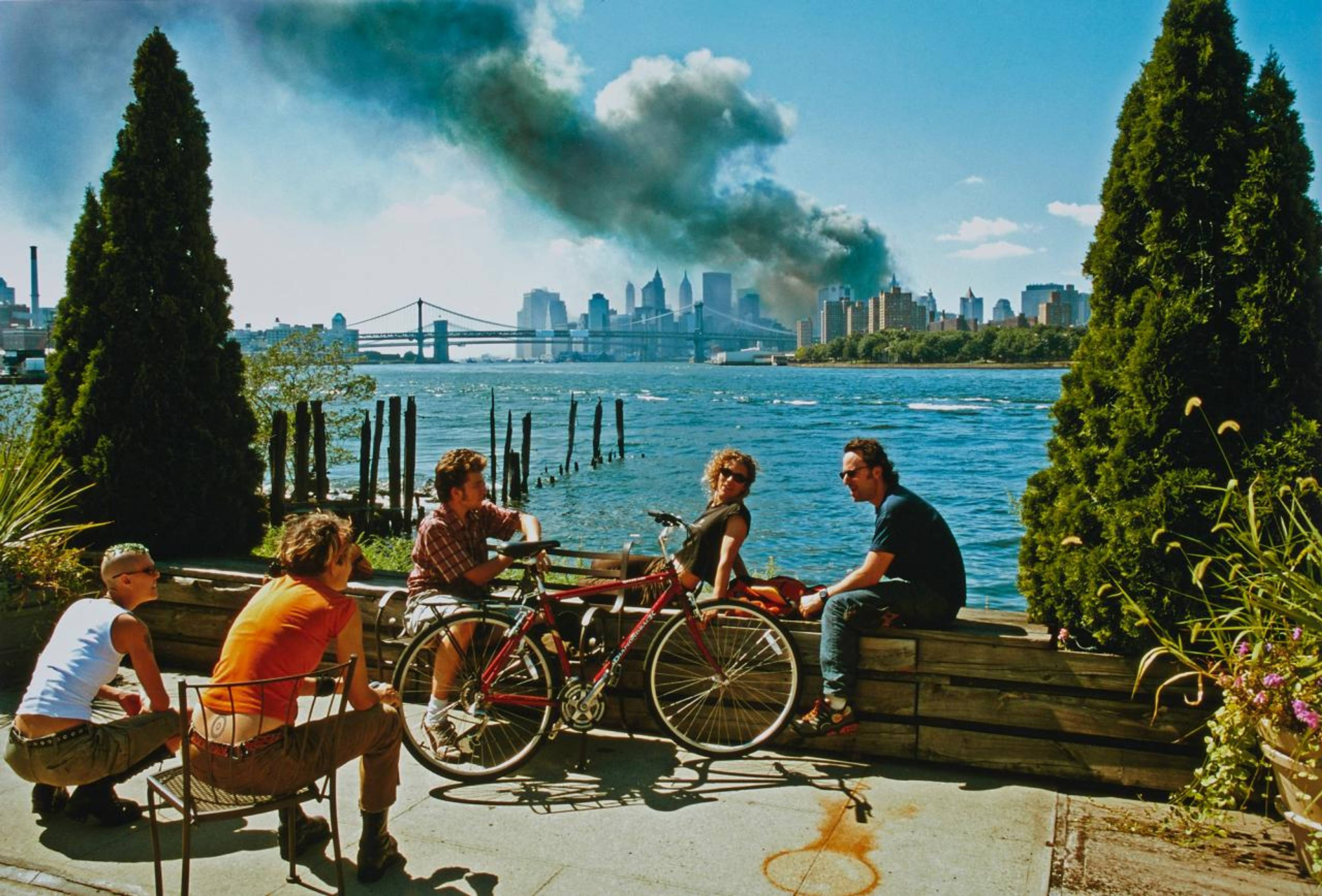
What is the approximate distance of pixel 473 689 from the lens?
14.9 ft

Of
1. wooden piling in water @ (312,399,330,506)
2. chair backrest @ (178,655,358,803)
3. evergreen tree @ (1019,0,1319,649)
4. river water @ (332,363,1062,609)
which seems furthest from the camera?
river water @ (332,363,1062,609)

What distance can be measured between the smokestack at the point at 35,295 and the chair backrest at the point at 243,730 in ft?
304

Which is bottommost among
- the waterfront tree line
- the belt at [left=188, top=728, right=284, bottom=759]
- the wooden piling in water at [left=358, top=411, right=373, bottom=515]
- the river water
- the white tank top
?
the river water

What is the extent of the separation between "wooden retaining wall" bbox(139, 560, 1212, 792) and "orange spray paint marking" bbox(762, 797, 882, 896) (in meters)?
0.63

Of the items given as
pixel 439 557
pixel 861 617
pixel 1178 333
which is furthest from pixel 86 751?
pixel 1178 333

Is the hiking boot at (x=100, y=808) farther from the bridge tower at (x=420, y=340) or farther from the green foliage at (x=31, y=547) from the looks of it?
the bridge tower at (x=420, y=340)

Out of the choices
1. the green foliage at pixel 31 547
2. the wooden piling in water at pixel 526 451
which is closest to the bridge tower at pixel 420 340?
the wooden piling in water at pixel 526 451

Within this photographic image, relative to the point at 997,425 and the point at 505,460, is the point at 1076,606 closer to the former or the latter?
the point at 505,460

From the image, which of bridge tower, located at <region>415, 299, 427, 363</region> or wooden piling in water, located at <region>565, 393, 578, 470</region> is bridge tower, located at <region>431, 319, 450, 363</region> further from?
wooden piling in water, located at <region>565, 393, 578, 470</region>

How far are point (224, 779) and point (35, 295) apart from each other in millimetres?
105424

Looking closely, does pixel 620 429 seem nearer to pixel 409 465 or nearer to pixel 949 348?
pixel 409 465

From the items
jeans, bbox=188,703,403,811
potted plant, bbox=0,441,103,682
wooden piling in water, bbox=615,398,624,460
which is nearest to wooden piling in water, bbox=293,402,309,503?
potted plant, bbox=0,441,103,682

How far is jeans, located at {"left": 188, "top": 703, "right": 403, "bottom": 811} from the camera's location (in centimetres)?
333

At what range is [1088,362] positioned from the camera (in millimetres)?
4516
